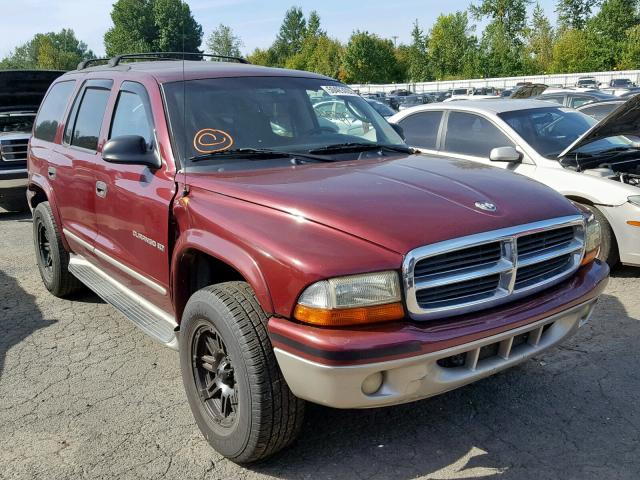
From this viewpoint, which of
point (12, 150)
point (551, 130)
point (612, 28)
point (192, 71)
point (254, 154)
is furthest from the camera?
point (612, 28)

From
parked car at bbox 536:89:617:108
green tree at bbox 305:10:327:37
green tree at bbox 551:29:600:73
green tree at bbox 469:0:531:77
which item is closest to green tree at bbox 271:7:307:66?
green tree at bbox 305:10:327:37

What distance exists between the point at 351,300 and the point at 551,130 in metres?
4.98

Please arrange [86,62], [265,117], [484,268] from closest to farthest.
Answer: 1. [484,268]
2. [265,117]
3. [86,62]

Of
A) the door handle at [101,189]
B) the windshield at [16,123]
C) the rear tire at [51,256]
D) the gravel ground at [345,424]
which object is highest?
the windshield at [16,123]

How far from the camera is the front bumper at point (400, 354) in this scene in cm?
242

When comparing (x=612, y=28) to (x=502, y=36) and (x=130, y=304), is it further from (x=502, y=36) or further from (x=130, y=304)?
(x=130, y=304)

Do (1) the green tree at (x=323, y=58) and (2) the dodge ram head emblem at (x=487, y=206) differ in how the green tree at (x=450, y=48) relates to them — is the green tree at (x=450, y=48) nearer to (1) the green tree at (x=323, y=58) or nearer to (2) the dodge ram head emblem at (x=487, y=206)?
(1) the green tree at (x=323, y=58)

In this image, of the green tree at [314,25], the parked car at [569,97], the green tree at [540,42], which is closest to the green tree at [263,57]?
the green tree at [314,25]

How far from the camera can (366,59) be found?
71.1m

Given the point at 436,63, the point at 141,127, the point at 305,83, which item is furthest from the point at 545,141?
the point at 436,63

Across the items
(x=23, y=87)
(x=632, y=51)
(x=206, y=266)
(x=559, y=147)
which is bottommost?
(x=206, y=266)

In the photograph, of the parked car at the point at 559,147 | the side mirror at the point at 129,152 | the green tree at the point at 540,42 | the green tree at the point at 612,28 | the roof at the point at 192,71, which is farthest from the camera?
the green tree at the point at 540,42

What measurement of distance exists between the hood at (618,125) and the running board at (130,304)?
13.7 ft

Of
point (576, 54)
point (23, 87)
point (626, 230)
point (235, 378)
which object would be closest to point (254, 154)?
point (235, 378)
